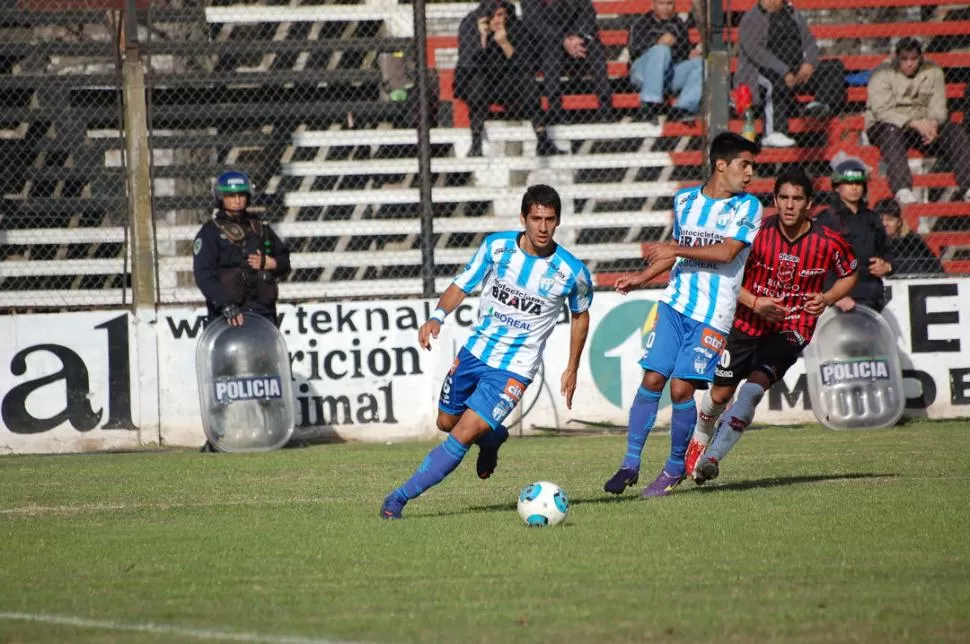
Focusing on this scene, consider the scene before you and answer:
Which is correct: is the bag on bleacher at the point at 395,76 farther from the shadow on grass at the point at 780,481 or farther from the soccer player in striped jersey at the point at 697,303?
the shadow on grass at the point at 780,481

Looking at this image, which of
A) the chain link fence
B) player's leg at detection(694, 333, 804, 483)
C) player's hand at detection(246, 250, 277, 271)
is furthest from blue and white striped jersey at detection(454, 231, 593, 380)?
the chain link fence

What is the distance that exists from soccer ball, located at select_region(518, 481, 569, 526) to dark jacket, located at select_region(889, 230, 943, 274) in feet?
28.9

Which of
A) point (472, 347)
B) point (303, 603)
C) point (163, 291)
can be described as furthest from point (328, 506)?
point (163, 291)

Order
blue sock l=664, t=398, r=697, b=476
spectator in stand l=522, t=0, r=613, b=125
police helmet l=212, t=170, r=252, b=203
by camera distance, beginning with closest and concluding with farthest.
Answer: blue sock l=664, t=398, r=697, b=476, police helmet l=212, t=170, r=252, b=203, spectator in stand l=522, t=0, r=613, b=125

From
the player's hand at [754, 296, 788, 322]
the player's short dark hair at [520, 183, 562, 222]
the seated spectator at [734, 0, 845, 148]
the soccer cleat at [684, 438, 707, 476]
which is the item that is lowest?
the soccer cleat at [684, 438, 707, 476]

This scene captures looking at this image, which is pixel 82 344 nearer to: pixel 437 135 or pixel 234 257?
pixel 234 257

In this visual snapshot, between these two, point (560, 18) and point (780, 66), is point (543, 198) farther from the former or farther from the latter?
point (780, 66)

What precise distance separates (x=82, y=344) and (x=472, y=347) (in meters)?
6.90

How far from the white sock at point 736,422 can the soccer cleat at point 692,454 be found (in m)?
0.09

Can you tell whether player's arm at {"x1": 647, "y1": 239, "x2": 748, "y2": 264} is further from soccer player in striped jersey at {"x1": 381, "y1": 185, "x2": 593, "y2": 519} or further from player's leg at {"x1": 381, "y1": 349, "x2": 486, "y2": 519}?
player's leg at {"x1": 381, "y1": 349, "x2": 486, "y2": 519}

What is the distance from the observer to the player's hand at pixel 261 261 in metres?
13.7

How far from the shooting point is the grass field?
17.1 ft

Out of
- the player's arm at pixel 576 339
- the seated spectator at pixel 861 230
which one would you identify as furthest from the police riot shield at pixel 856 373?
the player's arm at pixel 576 339

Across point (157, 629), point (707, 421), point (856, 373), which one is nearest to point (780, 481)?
point (707, 421)
